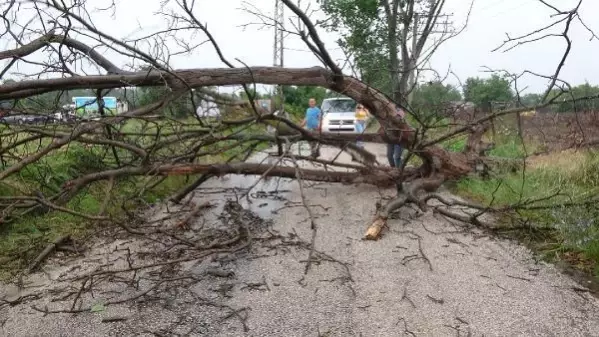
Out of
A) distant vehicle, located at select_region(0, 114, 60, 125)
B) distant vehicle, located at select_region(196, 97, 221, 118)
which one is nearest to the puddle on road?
distant vehicle, located at select_region(196, 97, 221, 118)

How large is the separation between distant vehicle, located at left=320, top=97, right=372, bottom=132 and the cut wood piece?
389 inches

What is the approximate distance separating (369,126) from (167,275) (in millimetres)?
Result: 5557

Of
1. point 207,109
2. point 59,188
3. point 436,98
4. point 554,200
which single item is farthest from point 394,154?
point 59,188

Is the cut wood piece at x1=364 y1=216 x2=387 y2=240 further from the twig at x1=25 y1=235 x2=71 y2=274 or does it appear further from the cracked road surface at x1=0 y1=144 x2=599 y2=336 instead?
the twig at x1=25 y1=235 x2=71 y2=274

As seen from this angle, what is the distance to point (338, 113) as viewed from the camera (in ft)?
55.8

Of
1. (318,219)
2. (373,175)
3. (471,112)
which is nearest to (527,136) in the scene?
(471,112)

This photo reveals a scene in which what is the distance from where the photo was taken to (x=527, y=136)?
11.2 meters

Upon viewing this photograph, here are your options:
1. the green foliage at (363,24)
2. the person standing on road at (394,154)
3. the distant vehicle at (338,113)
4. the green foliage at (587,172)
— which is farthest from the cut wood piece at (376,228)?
the distant vehicle at (338,113)

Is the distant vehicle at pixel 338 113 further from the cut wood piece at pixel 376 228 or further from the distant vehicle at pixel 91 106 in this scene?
the distant vehicle at pixel 91 106

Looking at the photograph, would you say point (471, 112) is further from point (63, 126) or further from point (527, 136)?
point (63, 126)

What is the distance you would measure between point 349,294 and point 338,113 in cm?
1284

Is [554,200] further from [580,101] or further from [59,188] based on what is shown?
[59,188]

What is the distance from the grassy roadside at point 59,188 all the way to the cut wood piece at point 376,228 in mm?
2640

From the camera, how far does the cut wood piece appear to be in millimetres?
6176
